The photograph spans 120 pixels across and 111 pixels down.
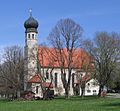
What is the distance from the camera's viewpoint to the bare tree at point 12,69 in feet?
284

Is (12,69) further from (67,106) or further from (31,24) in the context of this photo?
(67,106)

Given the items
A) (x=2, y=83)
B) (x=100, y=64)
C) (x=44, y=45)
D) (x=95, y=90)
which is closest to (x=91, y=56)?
(x=100, y=64)

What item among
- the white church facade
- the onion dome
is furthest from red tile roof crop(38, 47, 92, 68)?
the onion dome

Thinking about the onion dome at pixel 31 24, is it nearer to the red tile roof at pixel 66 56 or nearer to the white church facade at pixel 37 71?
the white church facade at pixel 37 71

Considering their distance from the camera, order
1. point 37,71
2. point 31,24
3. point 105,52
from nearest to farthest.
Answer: point 105,52, point 37,71, point 31,24

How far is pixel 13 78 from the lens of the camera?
86312mm

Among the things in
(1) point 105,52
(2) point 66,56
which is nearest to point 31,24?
(2) point 66,56

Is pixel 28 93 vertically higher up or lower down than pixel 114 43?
lower down

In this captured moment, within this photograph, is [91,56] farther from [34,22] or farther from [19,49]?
[34,22]

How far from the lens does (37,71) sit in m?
89.2

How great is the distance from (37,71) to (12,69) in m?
6.03

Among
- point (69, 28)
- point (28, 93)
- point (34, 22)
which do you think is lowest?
point (28, 93)

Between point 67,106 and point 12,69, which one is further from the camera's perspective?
point 12,69

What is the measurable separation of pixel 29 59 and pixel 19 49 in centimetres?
444
